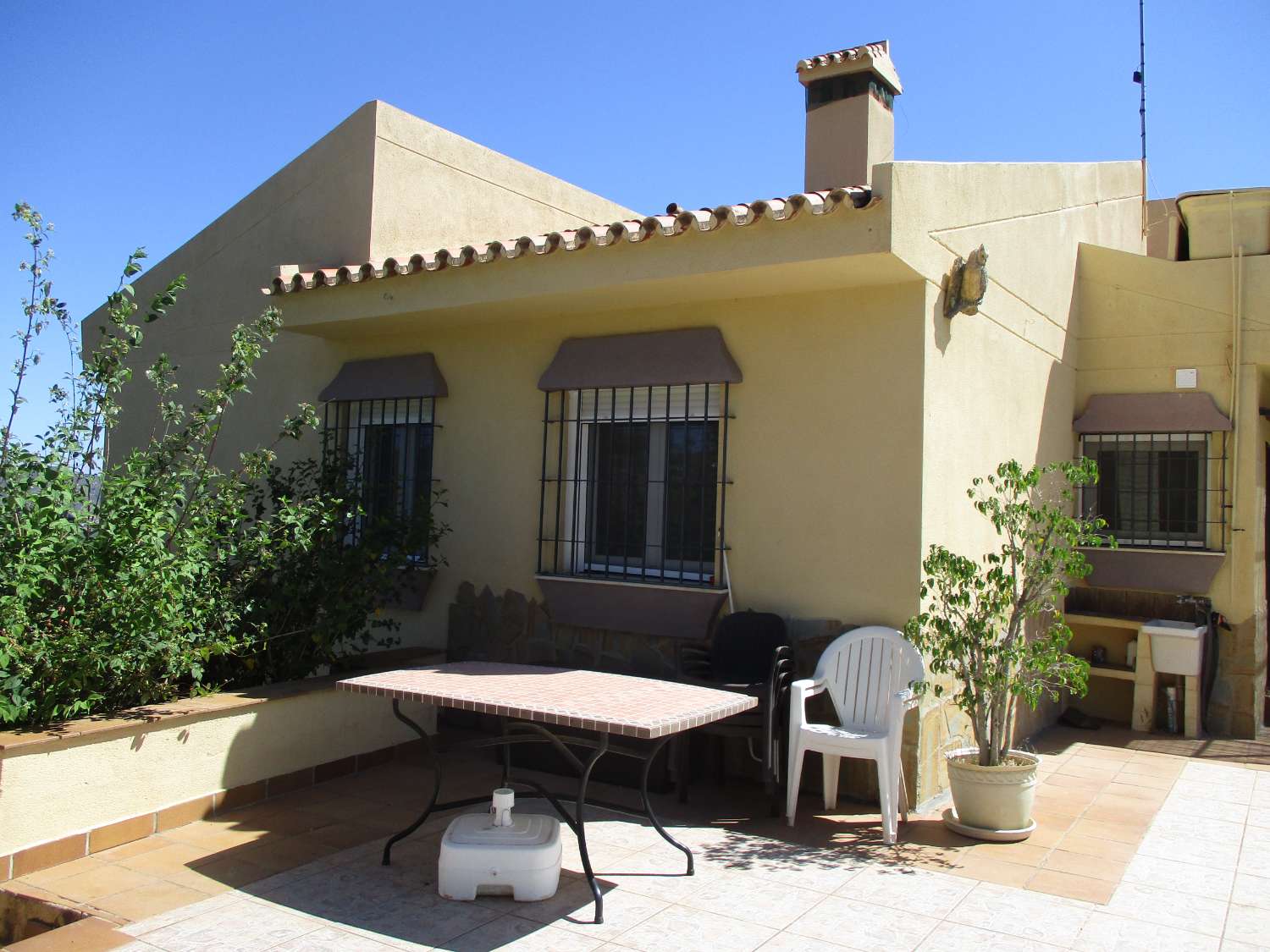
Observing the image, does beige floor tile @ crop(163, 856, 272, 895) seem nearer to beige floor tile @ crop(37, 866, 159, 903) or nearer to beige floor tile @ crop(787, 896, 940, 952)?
beige floor tile @ crop(37, 866, 159, 903)

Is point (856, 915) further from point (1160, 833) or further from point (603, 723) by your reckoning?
point (1160, 833)

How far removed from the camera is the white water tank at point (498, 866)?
4133mm

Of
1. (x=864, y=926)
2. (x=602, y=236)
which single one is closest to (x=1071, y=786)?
(x=864, y=926)

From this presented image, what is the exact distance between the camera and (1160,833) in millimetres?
5473

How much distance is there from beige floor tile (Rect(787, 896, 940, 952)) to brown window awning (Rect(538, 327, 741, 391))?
3.23 metres

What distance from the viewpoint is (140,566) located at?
16.0 feet

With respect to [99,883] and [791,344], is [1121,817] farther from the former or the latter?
[99,883]

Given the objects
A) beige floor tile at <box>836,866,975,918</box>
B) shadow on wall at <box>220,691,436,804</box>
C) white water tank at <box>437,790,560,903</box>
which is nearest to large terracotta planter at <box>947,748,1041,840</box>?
beige floor tile at <box>836,866,975,918</box>

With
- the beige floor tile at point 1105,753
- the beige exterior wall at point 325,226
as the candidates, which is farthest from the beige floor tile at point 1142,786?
the beige exterior wall at point 325,226

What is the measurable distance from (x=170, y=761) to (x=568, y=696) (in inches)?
89.9

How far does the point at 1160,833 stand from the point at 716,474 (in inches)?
130

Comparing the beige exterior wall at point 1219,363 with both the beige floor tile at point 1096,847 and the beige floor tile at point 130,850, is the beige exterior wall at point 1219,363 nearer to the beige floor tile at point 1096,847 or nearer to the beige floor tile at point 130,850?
the beige floor tile at point 1096,847

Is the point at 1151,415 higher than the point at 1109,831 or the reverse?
higher

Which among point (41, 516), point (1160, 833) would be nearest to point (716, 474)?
point (1160, 833)
